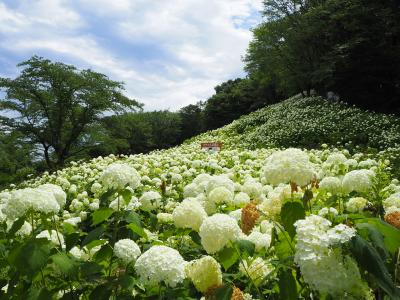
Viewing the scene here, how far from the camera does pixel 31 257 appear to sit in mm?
1692

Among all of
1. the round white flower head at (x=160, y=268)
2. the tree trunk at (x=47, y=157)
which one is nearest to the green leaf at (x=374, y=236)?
the round white flower head at (x=160, y=268)

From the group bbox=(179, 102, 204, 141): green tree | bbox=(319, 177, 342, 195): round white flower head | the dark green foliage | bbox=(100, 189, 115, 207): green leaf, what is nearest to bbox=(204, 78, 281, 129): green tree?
bbox=(179, 102, 204, 141): green tree

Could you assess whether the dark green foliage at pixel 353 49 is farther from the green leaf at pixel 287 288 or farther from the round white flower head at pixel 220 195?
the green leaf at pixel 287 288

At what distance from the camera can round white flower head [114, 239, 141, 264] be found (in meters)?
2.09

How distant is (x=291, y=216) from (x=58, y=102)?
92.4ft

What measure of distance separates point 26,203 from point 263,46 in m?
31.6

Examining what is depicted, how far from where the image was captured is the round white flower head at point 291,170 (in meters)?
2.05

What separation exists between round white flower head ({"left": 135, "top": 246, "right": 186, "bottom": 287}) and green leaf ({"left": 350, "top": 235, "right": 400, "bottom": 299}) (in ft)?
3.01

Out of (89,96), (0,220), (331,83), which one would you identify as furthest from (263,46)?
(0,220)

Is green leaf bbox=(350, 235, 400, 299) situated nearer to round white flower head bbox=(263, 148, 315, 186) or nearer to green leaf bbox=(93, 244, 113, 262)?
round white flower head bbox=(263, 148, 315, 186)

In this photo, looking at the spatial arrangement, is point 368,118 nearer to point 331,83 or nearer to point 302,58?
point 331,83

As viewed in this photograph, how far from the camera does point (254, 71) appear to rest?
37.8 metres

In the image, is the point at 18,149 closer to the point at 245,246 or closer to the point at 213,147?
the point at 213,147

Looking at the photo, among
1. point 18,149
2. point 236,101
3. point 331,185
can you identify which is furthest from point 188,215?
point 236,101
